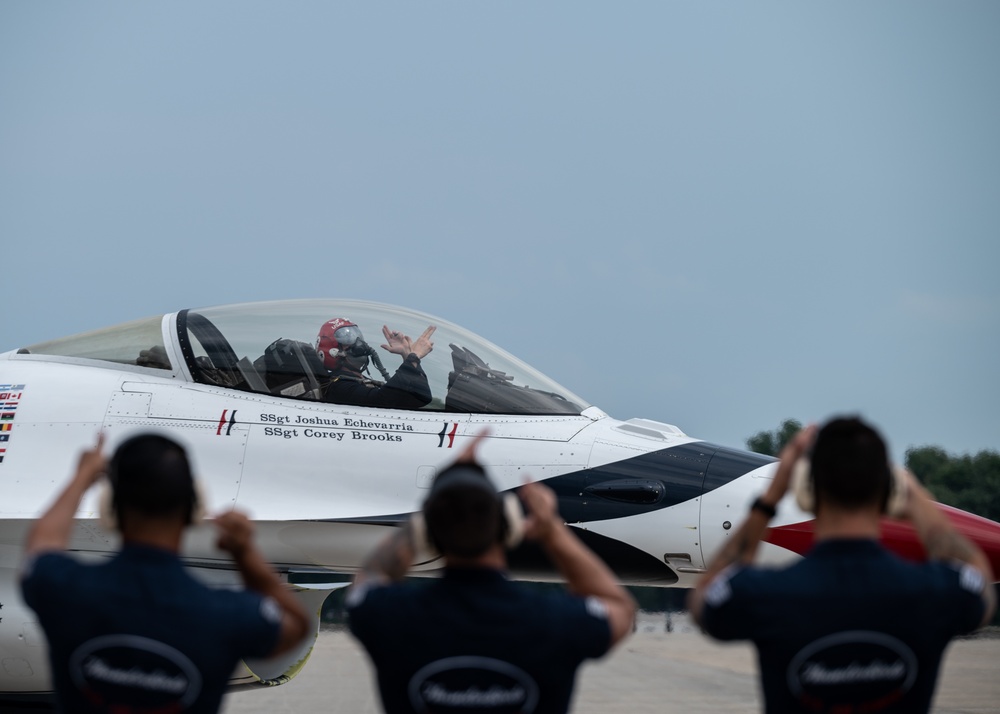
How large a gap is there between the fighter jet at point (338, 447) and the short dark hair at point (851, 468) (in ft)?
11.6

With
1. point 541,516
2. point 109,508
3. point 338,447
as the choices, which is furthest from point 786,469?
point 338,447

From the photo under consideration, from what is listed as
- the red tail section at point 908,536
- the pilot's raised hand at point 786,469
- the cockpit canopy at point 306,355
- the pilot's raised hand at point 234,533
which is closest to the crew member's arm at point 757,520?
the pilot's raised hand at point 786,469

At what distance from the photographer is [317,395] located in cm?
740

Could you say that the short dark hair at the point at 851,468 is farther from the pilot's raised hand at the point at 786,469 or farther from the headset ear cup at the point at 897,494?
the pilot's raised hand at the point at 786,469

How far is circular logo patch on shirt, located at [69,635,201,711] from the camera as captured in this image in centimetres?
278

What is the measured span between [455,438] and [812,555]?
167 inches

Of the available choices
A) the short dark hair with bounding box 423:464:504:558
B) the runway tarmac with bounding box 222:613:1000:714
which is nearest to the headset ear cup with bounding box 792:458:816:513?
the short dark hair with bounding box 423:464:504:558

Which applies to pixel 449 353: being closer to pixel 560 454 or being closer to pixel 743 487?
pixel 560 454

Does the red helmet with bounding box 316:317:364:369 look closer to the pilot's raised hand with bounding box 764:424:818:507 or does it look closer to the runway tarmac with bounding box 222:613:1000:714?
the runway tarmac with bounding box 222:613:1000:714

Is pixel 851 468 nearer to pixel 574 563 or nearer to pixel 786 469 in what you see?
pixel 786 469

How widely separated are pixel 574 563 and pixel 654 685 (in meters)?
14.9

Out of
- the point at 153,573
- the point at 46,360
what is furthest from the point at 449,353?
the point at 153,573

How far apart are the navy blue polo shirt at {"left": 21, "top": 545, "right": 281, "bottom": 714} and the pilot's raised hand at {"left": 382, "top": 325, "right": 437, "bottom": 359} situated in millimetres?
4690

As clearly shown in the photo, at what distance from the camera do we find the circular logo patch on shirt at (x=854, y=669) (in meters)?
2.83
